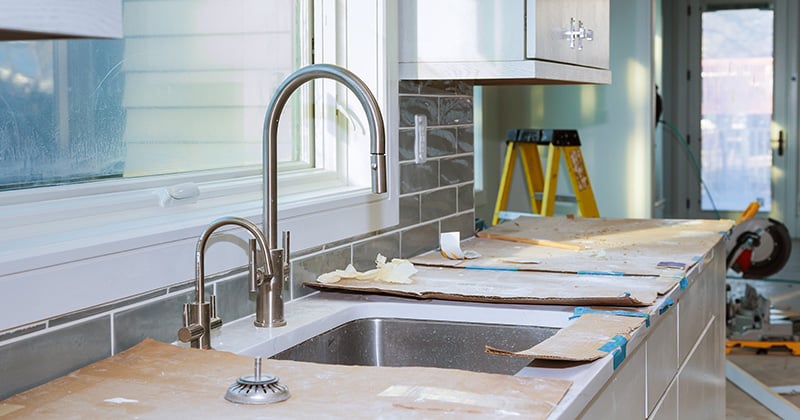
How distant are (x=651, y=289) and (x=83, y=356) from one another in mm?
1227

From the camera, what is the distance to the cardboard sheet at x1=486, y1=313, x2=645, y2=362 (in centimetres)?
151

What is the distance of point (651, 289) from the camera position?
2.14m

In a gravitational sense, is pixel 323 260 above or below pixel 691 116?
below

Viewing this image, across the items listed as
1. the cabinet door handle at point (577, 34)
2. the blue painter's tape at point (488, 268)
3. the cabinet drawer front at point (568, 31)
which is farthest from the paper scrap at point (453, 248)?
the cabinet door handle at point (577, 34)

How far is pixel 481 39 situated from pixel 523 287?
68cm

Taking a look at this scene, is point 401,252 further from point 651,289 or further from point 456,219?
point 651,289

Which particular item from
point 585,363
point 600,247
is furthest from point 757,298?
point 585,363

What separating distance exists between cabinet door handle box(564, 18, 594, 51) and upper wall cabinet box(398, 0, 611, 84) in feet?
0.21

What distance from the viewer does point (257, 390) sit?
1288mm

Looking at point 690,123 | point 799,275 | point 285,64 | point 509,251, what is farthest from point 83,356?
point 690,123

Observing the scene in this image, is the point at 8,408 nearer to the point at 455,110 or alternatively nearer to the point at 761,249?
the point at 455,110

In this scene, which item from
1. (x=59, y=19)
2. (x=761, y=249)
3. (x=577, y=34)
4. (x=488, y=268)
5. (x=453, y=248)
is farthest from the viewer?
(x=761, y=249)

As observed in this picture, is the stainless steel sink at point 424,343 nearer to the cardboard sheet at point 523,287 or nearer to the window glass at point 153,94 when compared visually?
the cardboard sheet at point 523,287

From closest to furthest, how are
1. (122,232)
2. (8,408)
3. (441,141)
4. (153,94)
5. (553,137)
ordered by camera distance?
(8,408), (122,232), (153,94), (441,141), (553,137)
